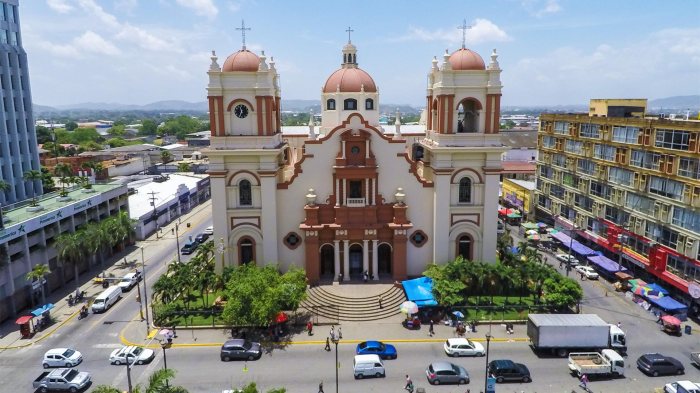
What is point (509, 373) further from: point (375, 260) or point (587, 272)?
point (587, 272)

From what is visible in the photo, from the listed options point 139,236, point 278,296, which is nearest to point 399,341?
point 278,296

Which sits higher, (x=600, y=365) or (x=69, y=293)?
(x=600, y=365)

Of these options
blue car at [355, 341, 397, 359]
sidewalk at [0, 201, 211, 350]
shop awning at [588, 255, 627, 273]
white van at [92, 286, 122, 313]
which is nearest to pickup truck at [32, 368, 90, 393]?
sidewalk at [0, 201, 211, 350]

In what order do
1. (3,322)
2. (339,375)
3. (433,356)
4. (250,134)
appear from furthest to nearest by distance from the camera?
(250,134)
(3,322)
(433,356)
(339,375)

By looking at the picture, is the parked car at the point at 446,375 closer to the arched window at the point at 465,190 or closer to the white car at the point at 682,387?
the white car at the point at 682,387

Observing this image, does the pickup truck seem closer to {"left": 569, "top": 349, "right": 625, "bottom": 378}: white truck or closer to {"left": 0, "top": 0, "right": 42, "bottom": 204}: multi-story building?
{"left": 569, "top": 349, "right": 625, "bottom": 378}: white truck

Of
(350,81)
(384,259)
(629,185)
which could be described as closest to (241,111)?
(350,81)

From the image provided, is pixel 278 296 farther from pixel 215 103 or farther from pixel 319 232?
pixel 215 103
